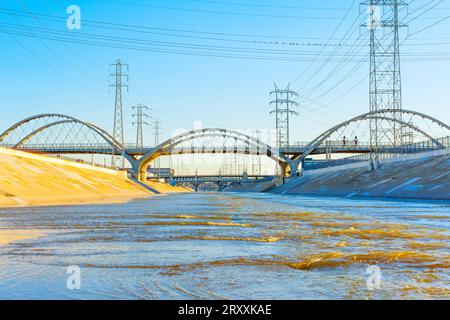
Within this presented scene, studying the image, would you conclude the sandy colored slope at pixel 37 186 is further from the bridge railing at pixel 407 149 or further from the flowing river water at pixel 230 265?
the bridge railing at pixel 407 149

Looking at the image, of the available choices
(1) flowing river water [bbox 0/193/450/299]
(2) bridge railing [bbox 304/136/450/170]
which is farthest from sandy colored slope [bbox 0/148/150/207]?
(2) bridge railing [bbox 304/136/450/170]

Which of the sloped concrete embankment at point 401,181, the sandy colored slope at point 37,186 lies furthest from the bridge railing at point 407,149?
the sandy colored slope at point 37,186

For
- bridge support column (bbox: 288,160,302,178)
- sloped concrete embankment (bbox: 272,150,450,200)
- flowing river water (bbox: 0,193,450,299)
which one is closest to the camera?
flowing river water (bbox: 0,193,450,299)

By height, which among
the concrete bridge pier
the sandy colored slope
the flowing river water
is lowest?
the flowing river water

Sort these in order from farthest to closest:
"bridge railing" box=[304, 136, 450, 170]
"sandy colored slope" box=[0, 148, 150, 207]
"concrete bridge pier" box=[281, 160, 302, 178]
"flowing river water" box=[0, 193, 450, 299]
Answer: "concrete bridge pier" box=[281, 160, 302, 178]
"bridge railing" box=[304, 136, 450, 170]
"sandy colored slope" box=[0, 148, 150, 207]
"flowing river water" box=[0, 193, 450, 299]

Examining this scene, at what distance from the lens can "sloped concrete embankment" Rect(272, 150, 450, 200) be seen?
50562 mm

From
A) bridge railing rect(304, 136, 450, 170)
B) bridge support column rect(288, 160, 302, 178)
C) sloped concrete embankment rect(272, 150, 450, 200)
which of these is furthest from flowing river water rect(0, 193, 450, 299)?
bridge support column rect(288, 160, 302, 178)

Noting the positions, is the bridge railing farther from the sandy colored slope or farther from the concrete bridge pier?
the concrete bridge pier

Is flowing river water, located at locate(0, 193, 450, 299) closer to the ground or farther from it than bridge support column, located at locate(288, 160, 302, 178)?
closer to the ground

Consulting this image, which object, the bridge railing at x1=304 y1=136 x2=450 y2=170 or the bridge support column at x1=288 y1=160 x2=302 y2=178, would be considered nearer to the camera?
the bridge railing at x1=304 y1=136 x2=450 y2=170

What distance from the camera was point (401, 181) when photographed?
59656 mm

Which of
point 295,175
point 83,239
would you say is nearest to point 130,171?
point 295,175

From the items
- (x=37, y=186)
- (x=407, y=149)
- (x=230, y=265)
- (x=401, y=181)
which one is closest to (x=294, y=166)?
(x=407, y=149)

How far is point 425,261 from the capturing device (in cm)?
994
